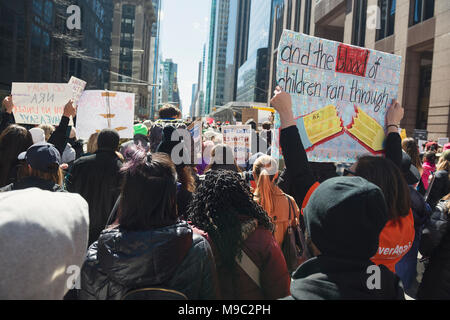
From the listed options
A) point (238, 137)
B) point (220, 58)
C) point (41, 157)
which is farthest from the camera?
point (220, 58)

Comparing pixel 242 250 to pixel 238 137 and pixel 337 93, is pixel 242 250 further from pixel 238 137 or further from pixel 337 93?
pixel 238 137

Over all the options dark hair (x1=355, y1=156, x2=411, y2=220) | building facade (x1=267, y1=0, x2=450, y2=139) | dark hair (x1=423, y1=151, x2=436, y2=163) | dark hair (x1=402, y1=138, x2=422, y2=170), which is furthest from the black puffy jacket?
building facade (x1=267, y1=0, x2=450, y2=139)

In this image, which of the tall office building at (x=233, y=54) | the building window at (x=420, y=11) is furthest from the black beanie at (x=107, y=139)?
the tall office building at (x=233, y=54)

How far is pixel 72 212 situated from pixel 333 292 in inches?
42.4

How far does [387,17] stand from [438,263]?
23.2 meters

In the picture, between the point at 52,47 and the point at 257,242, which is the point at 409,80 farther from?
the point at 52,47

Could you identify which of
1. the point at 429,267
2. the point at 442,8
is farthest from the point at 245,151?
the point at 442,8

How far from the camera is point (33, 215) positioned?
3.93 feet

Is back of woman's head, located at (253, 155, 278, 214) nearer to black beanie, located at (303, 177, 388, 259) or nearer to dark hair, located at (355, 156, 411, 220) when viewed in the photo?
dark hair, located at (355, 156, 411, 220)

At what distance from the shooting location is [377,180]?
7.61 ft

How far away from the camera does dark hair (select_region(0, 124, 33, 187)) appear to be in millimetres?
3668

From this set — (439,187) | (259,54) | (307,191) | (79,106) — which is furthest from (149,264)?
(259,54)

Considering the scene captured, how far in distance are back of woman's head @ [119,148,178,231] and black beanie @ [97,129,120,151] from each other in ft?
7.26

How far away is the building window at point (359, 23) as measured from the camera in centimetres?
2533
